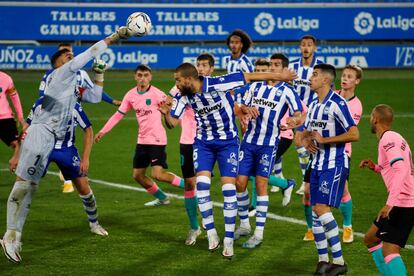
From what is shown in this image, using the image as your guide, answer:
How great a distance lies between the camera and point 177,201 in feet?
48.0

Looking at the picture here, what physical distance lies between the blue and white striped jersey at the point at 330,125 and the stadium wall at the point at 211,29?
80.1 ft

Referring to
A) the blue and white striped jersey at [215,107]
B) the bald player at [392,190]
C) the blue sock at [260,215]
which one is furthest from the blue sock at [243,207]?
the bald player at [392,190]

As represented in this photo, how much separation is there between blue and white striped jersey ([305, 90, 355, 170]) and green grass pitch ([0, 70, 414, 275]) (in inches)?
49.9

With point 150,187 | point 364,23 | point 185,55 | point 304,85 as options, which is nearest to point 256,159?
point 150,187

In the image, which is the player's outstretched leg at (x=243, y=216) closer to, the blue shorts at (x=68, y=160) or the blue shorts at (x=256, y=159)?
the blue shorts at (x=256, y=159)

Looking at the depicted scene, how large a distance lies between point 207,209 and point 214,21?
24.8 metres

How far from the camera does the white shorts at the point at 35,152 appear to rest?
10344 mm

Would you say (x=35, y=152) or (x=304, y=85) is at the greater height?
(x=304, y=85)

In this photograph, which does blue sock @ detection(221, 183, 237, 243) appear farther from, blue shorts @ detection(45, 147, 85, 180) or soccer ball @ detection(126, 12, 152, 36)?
soccer ball @ detection(126, 12, 152, 36)

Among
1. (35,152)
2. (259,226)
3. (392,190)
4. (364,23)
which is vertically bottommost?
(259,226)

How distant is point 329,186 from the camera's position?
10.0 metres

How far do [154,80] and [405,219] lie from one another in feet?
76.7

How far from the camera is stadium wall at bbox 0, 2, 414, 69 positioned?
34.4 m

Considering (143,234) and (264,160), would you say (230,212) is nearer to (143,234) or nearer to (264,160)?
(264,160)
